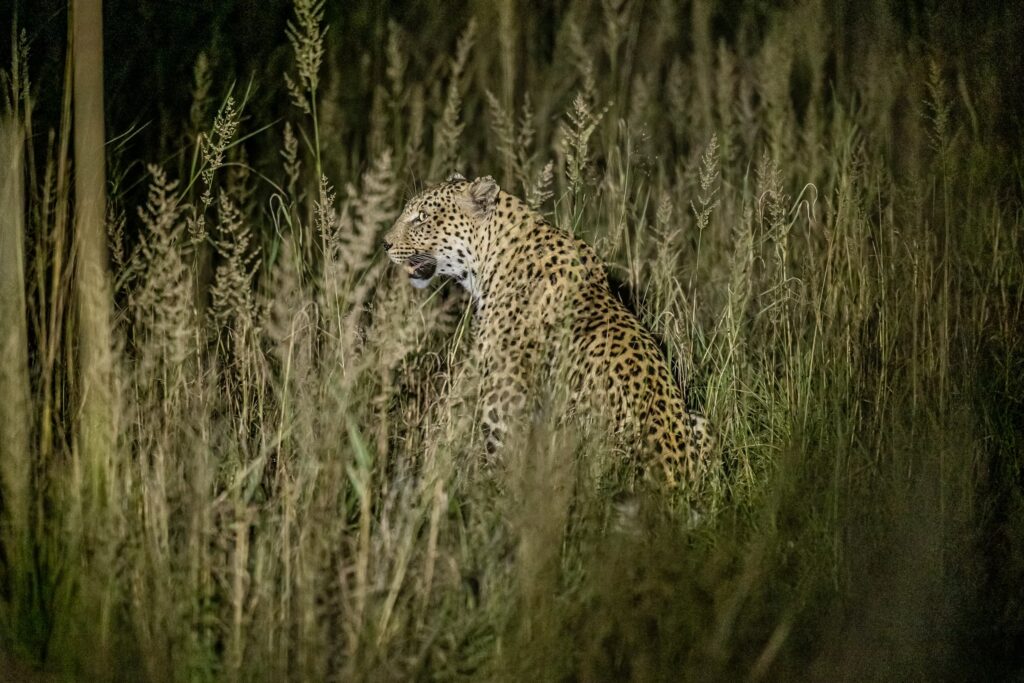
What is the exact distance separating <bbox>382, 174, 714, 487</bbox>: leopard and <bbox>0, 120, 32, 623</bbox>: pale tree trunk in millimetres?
1261

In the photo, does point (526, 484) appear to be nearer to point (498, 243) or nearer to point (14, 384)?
point (14, 384)

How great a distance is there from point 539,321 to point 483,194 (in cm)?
65

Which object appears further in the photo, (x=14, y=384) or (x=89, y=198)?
(x=89, y=198)

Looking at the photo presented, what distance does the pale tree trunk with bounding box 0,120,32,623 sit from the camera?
2.97m

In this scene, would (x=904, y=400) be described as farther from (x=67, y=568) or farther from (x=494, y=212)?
(x=67, y=568)

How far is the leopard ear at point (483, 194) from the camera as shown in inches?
189

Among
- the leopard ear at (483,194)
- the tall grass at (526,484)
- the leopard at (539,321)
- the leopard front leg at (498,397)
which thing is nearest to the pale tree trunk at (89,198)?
the tall grass at (526,484)

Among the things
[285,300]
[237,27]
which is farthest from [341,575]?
[237,27]

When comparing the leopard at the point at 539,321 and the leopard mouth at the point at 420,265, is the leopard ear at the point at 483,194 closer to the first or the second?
the leopard at the point at 539,321

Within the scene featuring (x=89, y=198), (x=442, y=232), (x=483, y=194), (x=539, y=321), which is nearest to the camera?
(x=89, y=198)

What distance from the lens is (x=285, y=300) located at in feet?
10.4

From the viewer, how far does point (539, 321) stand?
14.6 ft

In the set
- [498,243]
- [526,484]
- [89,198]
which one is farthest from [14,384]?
[498,243]

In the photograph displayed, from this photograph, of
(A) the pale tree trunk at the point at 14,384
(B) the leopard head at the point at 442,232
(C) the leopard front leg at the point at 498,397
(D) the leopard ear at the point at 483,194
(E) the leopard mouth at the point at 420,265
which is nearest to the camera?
(A) the pale tree trunk at the point at 14,384
